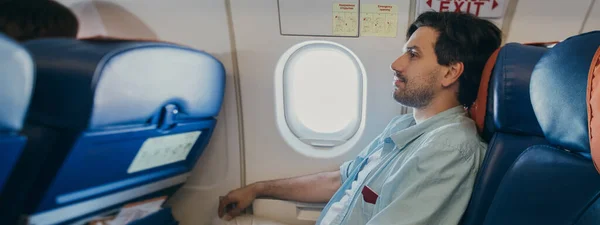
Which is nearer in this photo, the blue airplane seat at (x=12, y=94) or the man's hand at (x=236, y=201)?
the blue airplane seat at (x=12, y=94)

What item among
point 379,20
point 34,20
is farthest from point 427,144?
point 34,20

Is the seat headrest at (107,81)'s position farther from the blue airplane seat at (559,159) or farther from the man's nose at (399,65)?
the blue airplane seat at (559,159)

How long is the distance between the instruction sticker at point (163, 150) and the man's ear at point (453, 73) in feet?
2.86

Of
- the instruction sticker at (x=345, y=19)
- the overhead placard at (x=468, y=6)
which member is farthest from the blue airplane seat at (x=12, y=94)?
the overhead placard at (x=468, y=6)

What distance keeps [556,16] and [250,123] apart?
4.16ft

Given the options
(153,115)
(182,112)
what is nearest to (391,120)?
(182,112)

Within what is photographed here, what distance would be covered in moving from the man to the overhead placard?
88mm

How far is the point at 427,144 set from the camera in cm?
140

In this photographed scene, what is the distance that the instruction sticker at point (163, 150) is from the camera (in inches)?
45.8

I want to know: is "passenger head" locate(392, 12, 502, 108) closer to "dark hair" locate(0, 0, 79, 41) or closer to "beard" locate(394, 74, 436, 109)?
"beard" locate(394, 74, 436, 109)

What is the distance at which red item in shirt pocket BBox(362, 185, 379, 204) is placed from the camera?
1.50 meters

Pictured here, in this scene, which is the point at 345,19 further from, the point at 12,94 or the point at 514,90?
the point at 12,94

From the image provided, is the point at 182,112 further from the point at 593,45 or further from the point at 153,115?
the point at 593,45

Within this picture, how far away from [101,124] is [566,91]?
1.02 metres
